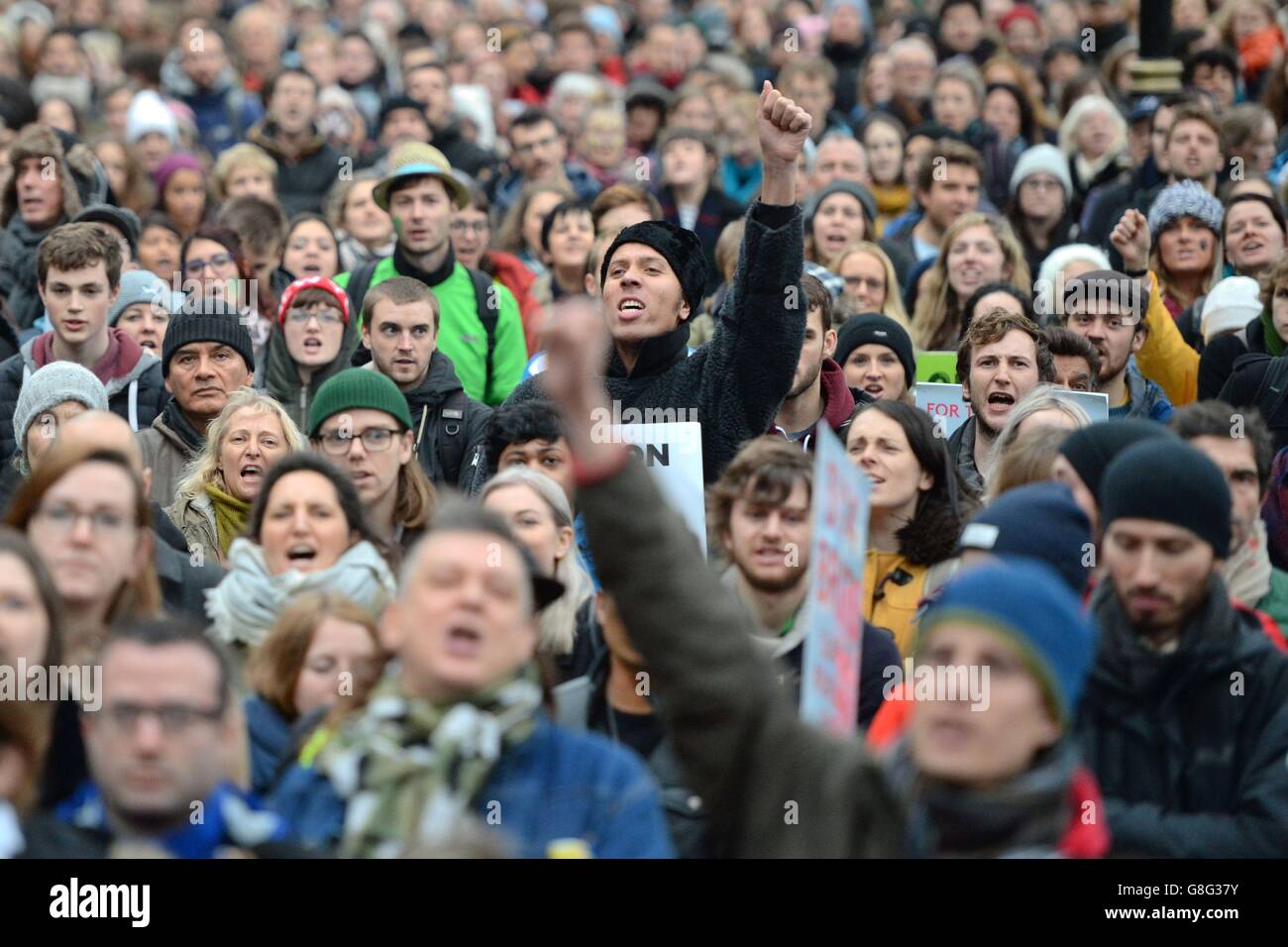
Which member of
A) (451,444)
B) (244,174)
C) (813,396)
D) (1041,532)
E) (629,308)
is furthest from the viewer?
(244,174)

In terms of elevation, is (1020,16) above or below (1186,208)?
A: above

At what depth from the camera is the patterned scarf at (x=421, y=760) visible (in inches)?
173

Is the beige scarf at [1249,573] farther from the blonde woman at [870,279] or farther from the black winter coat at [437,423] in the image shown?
the blonde woman at [870,279]

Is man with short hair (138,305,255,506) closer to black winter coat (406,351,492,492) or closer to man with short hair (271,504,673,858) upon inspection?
black winter coat (406,351,492,492)

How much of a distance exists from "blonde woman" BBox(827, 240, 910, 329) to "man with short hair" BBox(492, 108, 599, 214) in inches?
126

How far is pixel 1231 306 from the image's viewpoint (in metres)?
10.1

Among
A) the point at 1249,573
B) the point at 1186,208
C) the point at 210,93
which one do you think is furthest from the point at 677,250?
the point at 210,93

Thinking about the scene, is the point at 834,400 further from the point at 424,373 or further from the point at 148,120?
the point at 148,120

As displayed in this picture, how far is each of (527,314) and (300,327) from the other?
226 centimetres

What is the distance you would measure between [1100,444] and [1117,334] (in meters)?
3.37

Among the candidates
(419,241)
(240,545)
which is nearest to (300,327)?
(419,241)

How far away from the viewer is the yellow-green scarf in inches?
322
